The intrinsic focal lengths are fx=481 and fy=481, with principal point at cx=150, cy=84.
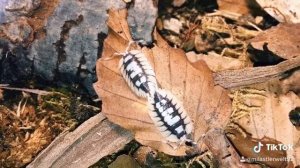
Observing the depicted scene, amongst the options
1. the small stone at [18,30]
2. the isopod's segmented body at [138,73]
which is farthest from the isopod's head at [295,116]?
the small stone at [18,30]

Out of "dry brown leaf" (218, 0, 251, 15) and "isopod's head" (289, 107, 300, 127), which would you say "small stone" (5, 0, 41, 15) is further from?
"isopod's head" (289, 107, 300, 127)

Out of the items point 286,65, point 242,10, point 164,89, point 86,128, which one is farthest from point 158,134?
point 242,10

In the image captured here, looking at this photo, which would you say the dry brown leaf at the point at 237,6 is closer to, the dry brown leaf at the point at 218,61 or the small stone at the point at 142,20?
the dry brown leaf at the point at 218,61

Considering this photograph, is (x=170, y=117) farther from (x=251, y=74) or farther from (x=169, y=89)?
(x=251, y=74)

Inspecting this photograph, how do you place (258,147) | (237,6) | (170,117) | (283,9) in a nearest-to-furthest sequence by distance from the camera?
(170,117) → (258,147) → (283,9) → (237,6)

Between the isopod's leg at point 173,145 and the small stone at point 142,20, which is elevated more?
the small stone at point 142,20

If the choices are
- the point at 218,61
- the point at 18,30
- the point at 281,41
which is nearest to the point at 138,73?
the point at 218,61
